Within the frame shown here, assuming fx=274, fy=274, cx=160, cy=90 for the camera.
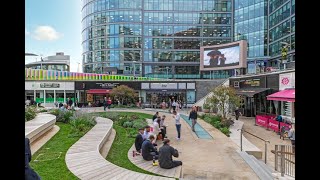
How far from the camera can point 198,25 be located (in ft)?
219

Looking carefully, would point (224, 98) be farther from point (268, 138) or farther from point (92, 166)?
point (92, 166)

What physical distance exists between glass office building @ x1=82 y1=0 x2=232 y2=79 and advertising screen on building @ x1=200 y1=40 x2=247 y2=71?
2703 centimetres

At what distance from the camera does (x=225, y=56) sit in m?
37.0

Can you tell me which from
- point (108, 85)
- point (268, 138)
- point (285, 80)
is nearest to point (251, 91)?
point (285, 80)

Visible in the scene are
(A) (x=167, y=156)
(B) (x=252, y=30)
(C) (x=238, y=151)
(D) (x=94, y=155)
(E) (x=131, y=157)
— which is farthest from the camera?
(B) (x=252, y=30)

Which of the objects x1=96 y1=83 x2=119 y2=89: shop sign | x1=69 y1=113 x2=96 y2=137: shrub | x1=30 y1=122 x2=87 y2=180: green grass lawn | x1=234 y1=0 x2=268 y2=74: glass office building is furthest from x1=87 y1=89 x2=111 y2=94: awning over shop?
x1=234 y1=0 x2=268 y2=74: glass office building

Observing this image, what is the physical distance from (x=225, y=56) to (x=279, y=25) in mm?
21234

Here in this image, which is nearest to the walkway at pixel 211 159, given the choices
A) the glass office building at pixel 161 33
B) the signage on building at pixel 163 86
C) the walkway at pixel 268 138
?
the walkway at pixel 268 138

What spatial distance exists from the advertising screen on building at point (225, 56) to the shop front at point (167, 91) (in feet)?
14.1

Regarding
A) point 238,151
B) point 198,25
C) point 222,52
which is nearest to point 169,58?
point 198,25

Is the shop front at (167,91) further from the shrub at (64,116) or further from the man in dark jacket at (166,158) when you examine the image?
the man in dark jacket at (166,158)

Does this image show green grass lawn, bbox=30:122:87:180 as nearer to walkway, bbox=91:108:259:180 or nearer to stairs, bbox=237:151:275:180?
walkway, bbox=91:108:259:180

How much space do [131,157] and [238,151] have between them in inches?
183
